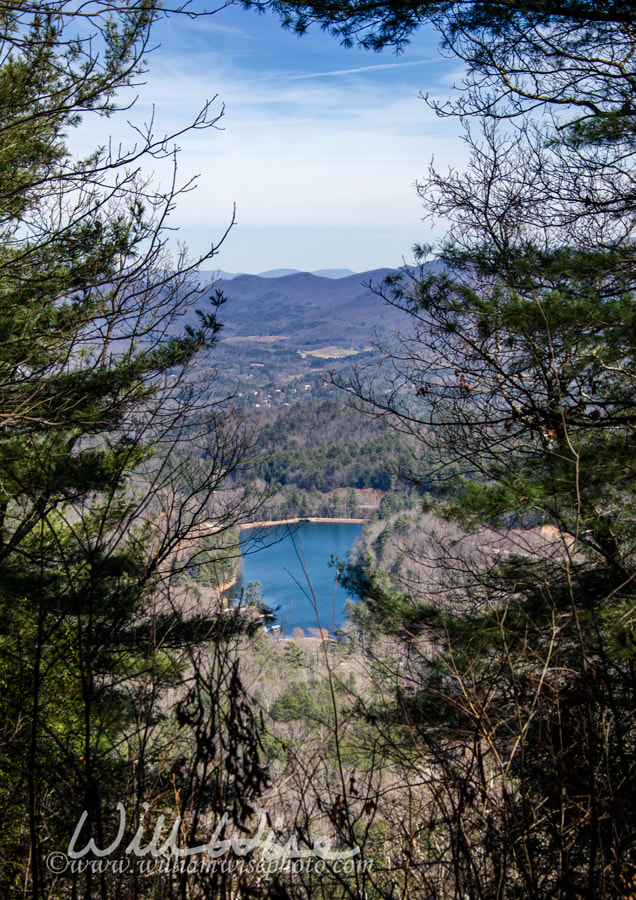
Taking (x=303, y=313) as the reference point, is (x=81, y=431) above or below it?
below

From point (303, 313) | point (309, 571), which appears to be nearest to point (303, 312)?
point (303, 313)

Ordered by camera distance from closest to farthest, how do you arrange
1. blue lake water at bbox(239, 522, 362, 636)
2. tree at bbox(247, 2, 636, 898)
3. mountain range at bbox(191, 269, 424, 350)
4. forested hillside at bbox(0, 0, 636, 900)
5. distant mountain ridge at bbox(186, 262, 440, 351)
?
forested hillside at bbox(0, 0, 636, 900)
tree at bbox(247, 2, 636, 898)
blue lake water at bbox(239, 522, 362, 636)
distant mountain ridge at bbox(186, 262, 440, 351)
mountain range at bbox(191, 269, 424, 350)

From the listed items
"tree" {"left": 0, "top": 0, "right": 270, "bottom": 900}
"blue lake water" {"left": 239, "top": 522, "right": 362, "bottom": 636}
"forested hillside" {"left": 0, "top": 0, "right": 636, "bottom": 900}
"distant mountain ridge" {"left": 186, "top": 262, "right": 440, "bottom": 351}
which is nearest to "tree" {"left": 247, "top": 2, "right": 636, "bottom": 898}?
"forested hillside" {"left": 0, "top": 0, "right": 636, "bottom": 900}

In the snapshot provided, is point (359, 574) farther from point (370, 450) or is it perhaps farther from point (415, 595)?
point (370, 450)

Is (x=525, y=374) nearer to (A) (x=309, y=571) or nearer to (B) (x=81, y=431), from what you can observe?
(B) (x=81, y=431)

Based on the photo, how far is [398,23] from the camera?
3.27 meters

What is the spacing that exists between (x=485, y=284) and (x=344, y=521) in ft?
109

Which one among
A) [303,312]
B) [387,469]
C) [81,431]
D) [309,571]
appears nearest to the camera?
[81,431]

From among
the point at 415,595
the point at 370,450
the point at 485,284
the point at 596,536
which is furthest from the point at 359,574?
the point at 370,450

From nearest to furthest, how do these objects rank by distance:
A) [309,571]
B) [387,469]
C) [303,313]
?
[387,469]
[309,571]
[303,313]

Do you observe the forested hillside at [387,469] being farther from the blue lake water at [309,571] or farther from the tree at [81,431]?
the blue lake water at [309,571]

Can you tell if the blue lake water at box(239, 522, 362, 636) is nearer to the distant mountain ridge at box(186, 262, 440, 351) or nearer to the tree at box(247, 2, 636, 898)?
the tree at box(247, 2, 636, 898)

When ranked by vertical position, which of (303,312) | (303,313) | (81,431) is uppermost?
(303,312)

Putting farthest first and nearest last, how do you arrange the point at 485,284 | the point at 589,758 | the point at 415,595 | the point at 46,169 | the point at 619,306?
1. the point at 415,595
2. the point at 485,284
3. the point at 46,169
4. the point at 619,306
5. the point at 589,758
